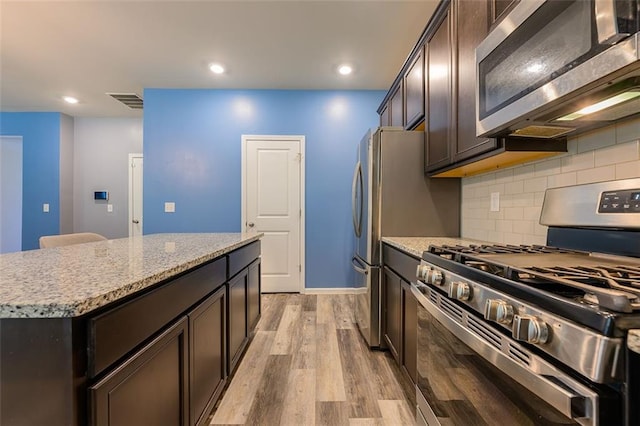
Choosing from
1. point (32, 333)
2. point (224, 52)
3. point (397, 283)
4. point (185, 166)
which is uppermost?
point (224, 52)

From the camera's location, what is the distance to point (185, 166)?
3.93 metres

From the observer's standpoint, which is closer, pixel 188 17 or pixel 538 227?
pixel 538 227

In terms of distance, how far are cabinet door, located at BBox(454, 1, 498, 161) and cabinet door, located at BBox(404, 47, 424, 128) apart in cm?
55

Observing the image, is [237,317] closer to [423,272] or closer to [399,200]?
[423,272]

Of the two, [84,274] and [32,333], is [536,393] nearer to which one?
[32,333]

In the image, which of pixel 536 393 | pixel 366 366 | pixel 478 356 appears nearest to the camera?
pixel 536 393

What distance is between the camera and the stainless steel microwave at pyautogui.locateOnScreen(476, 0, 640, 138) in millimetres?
749

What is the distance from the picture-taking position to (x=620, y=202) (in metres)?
1.03

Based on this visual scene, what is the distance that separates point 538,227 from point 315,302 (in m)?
2.57

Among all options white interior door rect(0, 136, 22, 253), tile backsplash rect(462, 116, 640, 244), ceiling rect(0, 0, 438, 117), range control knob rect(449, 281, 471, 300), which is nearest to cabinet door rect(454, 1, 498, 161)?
tile backsplash rect(462, 116, 640, 244)

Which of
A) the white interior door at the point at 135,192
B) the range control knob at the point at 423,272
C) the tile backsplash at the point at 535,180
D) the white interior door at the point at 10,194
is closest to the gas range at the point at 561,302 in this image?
the range control knob at the point at 423,272

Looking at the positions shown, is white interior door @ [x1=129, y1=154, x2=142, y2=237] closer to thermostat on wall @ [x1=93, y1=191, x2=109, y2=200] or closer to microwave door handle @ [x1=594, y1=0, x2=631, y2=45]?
thermostat on wall @ [x1=93, y1=191, x2=109, y2=200]

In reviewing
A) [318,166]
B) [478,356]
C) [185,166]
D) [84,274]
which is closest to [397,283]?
[478,356]

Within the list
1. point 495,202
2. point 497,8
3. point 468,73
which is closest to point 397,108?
point 468,73
